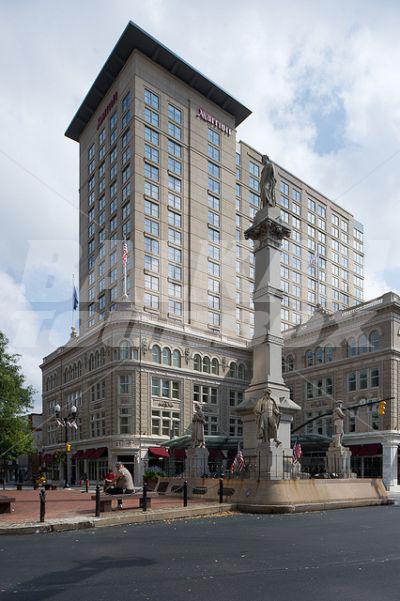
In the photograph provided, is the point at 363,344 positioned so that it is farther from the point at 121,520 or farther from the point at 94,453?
the point at 121,520

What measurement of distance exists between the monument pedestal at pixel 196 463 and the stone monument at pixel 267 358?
2.87 m

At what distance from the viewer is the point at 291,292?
79000 millimetres

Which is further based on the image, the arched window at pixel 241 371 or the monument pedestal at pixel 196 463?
the arched window at pixel 241 371

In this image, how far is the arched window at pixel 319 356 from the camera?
60750 mm

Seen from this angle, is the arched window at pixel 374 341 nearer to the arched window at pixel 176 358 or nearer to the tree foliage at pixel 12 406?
the arched window at pixel 176 358

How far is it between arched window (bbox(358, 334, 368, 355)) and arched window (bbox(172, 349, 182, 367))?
18189mm

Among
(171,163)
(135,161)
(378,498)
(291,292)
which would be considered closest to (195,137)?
(171,163)

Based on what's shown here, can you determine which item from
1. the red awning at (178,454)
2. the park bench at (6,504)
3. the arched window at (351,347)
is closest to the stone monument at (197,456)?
the park bench at (6,504)

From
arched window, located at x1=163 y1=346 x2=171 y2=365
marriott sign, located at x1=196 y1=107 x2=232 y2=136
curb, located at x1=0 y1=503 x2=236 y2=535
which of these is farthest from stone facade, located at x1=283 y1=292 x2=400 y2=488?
curb, located at x1=0 y1=503 x2=236 y2=535

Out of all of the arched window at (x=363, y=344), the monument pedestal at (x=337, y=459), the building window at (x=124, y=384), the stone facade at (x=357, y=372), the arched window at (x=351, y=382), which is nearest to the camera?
the monument pedestal at (x=337, y=459)

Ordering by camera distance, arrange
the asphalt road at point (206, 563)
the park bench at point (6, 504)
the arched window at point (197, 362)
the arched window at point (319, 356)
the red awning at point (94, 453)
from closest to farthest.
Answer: the asphalt road at point (206, 563), the park bench at point (6, 504), the red awning at point (94, 453), the arched window at point (197, 362), the arched window at point (319, 356)

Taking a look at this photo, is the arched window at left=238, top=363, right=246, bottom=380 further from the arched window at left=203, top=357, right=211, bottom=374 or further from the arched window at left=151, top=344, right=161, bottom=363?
the arched window at left=151, top=344, right=161, bottom=363

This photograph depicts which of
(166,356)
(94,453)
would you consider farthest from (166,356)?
(94,453)

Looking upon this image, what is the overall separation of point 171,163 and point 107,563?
195 feet
